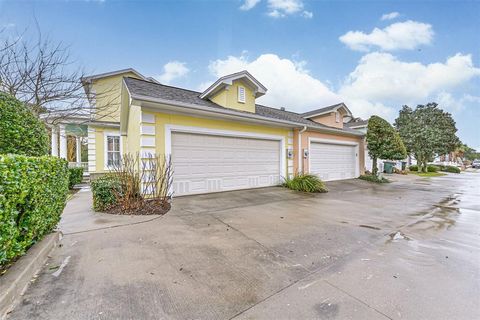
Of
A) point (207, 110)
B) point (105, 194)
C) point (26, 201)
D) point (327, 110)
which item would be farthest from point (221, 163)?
Answer: point (327, 110)

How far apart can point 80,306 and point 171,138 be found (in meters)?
5.47

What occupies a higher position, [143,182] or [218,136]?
[218,136]

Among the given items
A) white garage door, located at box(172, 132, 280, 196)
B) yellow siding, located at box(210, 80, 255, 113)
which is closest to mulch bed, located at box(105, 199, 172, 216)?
white garage door, located at box(172, 132, 280, 196)

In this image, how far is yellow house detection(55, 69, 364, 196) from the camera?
266 inches

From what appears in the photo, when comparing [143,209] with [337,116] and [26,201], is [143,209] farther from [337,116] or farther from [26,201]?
[337,116]

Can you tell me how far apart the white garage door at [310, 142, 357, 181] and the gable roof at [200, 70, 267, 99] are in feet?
13.0

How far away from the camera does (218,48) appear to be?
11438 mm

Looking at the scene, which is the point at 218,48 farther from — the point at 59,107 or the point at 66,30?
the point at 59,107

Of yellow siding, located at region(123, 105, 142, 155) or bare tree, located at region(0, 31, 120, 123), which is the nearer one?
yellow siding, located at region(123, 105, 142, 155)

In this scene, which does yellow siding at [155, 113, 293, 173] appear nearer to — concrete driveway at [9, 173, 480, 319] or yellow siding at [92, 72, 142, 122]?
concrete driveway at [9, 173, 480, 319]

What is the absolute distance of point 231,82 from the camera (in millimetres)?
8828

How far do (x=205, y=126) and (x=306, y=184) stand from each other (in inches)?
191

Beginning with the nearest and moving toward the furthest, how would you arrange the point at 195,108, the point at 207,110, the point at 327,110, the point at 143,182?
the point at 143,182
the point at 195,108
the point at 207,110
the point at 327,110

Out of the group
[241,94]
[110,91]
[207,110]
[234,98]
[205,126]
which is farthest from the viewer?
[110,91]
